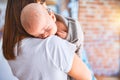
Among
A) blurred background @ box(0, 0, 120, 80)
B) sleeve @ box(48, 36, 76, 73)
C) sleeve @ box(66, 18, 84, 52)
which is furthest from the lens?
blurred background @ box(0, 0, 120, 80)

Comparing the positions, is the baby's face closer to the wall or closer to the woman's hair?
the woman's hair

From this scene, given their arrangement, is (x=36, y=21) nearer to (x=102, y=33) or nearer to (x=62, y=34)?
(x=62, y=34)

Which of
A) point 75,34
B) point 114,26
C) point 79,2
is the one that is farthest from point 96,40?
point 75,34

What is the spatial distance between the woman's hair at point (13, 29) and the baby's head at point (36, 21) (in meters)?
0.05

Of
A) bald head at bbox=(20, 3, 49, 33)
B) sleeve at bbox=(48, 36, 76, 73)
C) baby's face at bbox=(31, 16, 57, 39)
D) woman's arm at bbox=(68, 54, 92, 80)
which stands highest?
bald head at bbox=(20, 3, 49, 33)

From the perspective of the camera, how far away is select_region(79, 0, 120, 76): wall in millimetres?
2900

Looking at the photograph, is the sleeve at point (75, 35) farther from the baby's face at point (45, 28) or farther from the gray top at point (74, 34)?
the baby's face at point (45, 28)

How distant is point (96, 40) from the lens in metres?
3.04

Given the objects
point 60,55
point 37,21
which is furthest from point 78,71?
point 37,21

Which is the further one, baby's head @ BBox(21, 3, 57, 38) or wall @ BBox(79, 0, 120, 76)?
wall @ BBox(79, 0, 120, 76)

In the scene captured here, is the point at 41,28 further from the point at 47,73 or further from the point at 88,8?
the point at 88,8

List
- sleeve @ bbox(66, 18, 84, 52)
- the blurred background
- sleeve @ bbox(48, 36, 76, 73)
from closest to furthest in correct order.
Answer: sleeve @ bbox(48, 36, 76, 73) < sleeve @ bbox(66, 18, 84, 52) < the blurred background

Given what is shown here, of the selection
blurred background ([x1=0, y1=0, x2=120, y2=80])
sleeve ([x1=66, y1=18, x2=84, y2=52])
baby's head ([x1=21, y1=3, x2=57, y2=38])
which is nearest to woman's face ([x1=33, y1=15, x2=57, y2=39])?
baby's head ([x1=21, y1=3, x2=57, y2=38])

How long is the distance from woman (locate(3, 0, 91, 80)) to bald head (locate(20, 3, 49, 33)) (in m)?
0.05
